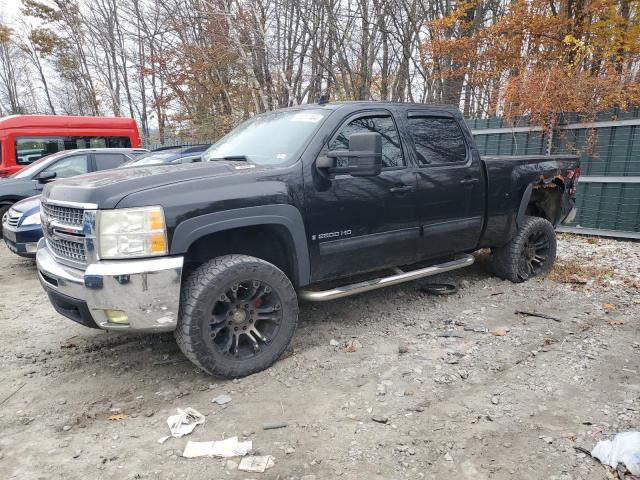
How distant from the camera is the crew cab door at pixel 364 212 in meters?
3.66

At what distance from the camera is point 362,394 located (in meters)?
3.12

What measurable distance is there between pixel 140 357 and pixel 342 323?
5.87 feet

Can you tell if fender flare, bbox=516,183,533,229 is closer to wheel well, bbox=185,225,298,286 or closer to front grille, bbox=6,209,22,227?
wheel well, bbox=185,225,298,286

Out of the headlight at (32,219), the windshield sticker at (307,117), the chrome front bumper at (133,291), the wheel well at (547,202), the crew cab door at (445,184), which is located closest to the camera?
the chrome front bumper at (133,291)

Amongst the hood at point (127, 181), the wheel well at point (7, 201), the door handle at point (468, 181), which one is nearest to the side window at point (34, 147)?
the wheel well at point (7, 201)

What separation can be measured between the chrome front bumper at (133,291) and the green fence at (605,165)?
7755 mm

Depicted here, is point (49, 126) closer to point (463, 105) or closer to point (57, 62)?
point (463, 105)

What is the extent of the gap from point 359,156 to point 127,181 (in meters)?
1.63

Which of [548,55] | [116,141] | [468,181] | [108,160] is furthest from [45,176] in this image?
[548,55]

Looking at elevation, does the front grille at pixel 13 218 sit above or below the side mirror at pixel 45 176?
below

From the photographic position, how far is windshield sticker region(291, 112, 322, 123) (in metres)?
3.89

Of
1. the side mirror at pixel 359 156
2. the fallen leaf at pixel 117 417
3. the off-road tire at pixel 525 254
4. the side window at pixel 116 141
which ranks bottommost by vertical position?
the fallen leaf at pixel 117 417

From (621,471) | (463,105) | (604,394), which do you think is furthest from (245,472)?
(463,105)

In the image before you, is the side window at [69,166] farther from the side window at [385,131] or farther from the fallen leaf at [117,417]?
the fallen leaf at [117,417]
